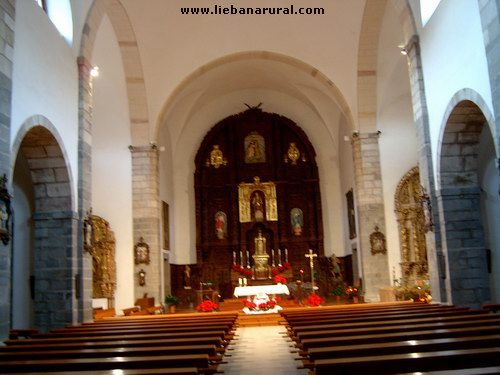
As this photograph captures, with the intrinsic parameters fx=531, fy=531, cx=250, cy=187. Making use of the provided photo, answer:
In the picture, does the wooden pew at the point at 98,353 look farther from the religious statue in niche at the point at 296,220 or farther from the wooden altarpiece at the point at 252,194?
the religious statue in niche at the point at 296,220

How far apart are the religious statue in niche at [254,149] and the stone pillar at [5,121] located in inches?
637

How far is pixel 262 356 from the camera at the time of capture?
8523 mm

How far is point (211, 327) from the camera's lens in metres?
7.74

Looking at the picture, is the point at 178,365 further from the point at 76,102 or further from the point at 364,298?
the point at 364,298

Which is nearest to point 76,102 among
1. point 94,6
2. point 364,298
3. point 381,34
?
point 94,6

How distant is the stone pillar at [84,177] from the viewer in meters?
10.5

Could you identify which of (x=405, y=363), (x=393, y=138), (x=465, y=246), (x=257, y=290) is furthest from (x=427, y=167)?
(x=405, y=363)

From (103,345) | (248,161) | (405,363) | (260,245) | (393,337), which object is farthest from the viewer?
(248,161)

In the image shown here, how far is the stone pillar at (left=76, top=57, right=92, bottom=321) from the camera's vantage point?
34.6 ft

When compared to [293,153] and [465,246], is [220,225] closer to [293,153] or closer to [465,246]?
[293,153]

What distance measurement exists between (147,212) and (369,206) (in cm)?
726

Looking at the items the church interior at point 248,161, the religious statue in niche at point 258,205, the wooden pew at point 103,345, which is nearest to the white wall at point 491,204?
the church interior at point 248,161

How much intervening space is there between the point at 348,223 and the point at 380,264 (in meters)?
4.81

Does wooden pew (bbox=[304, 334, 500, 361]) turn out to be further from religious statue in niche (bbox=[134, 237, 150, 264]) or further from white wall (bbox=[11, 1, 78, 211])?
religious statue in niche (bbox=[134, 237, 150, 264])
